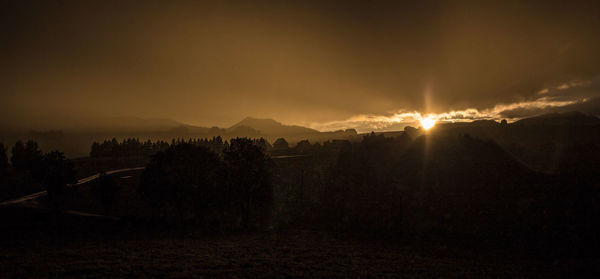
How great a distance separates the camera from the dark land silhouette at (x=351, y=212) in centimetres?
2530

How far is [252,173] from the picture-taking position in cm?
4416

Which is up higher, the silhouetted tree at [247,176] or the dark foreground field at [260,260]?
the silhouetted tree at [247,176]

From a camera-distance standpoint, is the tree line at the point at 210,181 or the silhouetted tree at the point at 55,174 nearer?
the tree line at the point at 210,181

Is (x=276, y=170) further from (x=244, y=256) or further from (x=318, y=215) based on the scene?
(x=244, y=256)

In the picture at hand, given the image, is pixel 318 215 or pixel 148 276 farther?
pixel 318 215

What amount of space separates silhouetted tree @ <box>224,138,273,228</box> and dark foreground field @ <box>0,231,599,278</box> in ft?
34.6

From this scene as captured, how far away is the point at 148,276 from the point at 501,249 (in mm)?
38169

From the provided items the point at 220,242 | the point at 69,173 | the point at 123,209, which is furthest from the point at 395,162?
the point at 69,173

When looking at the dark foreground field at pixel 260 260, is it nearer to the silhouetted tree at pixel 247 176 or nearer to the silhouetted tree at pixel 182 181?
the silhouetted tree at pixel 247 176

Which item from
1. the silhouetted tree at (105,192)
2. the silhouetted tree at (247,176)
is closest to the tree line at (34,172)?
the silhouetted tree at (105,192)

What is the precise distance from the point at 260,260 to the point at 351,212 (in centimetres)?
3183

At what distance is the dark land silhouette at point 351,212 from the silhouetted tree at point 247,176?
0.19 metres

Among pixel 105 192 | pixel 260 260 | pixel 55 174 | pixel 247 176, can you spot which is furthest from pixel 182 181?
pixel 55 174

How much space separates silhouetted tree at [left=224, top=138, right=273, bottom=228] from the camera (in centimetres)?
4350
